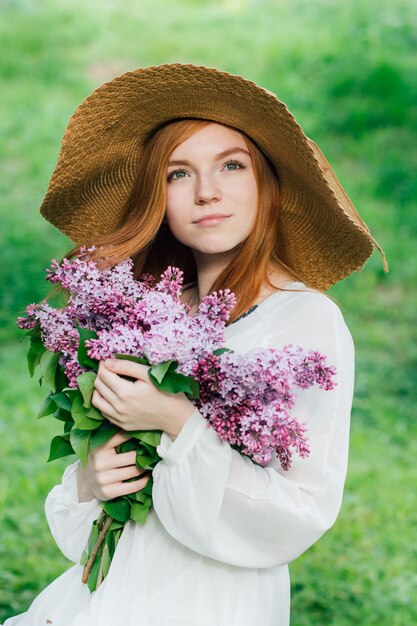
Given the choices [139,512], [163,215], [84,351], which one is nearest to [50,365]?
[84,351]

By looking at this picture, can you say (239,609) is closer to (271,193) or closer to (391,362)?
(271,193)

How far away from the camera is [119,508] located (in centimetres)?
204

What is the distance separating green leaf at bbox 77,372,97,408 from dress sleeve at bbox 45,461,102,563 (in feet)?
1.14

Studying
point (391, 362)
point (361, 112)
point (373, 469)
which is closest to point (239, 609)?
point (373, 469)

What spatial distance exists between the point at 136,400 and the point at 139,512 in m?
0.29

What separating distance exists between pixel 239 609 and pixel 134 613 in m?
0.23

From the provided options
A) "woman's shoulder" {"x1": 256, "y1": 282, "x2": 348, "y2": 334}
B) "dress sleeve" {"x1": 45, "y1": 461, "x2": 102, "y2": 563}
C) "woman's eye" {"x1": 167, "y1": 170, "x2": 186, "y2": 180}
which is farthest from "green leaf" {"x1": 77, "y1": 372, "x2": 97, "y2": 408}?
"woman's eye" {"x1": 167, "y1": 170, "x2": 186, "y2": 180}

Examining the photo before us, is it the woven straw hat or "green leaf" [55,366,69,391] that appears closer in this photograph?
"green leaf" [55,366,69,391]

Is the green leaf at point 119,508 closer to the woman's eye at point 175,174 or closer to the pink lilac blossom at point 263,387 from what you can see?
the pink lilac blossom at point 263,387

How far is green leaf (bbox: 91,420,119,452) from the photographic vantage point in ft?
6.48

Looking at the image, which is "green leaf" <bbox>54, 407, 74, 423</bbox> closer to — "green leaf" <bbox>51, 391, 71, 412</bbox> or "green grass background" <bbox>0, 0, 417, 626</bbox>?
"green leaf" <bbox>51, 391, 71, 412</bbox>

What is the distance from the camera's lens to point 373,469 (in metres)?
4.94

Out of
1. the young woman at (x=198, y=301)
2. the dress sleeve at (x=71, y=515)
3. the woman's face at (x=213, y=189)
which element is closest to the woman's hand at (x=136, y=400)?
the young woman at (x=198, y=301)

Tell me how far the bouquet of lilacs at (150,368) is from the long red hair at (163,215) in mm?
254
